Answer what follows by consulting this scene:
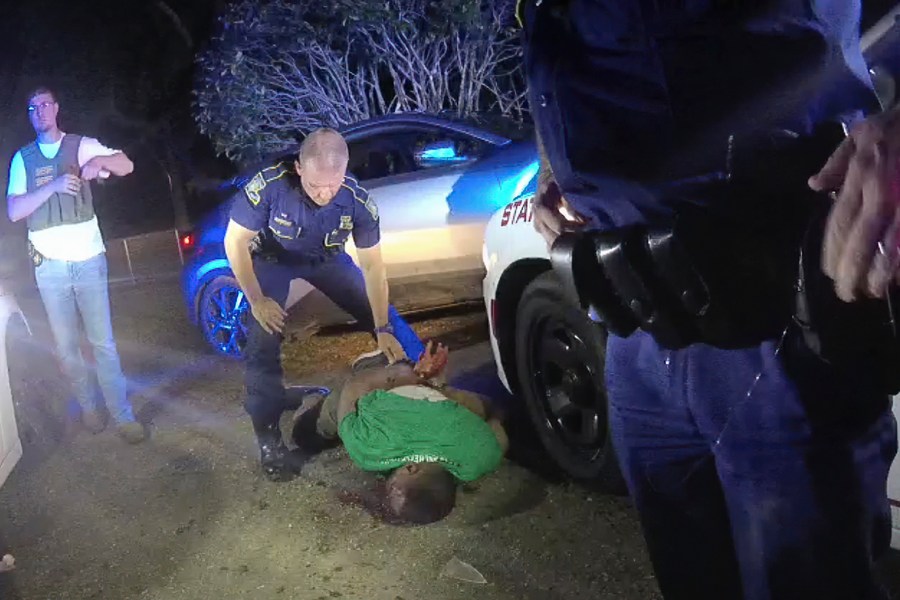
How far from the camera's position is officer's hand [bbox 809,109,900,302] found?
962 mm

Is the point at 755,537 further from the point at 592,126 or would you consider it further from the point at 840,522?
the point at 592,126

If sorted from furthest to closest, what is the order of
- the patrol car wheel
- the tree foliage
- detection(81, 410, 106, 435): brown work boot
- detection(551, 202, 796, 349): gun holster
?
the tree foliage
the patrol car wheel
detection(81, 410, 106, 435): brown work boot
detection(551, 202, 796, 349): gun holster

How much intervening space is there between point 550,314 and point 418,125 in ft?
9.72

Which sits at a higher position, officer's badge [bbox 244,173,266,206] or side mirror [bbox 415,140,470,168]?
officer's badge [bbox 244,173,266,206]

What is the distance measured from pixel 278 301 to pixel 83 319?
1.24 meters

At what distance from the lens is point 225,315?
6410mm

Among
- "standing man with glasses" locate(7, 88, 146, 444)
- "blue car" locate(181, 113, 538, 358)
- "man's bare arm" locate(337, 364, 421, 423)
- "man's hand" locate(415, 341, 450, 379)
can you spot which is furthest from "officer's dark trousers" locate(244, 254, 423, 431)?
"blue car" locate(181, 113, 538, 358)

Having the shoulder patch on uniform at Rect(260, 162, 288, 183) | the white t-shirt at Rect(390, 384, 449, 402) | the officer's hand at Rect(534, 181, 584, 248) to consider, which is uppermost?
the officer's hand at Rect(534, 181, 584, 248)

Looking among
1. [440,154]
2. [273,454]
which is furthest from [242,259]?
[440,154]

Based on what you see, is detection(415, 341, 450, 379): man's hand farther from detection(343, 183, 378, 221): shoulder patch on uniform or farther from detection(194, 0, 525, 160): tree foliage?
detection(194, 0, 525, 160): tree foliage

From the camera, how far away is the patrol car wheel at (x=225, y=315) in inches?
248

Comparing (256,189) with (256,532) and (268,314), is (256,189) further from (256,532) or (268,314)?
(256,532)

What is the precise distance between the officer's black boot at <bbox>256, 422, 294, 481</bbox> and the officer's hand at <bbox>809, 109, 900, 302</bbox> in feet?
11.5

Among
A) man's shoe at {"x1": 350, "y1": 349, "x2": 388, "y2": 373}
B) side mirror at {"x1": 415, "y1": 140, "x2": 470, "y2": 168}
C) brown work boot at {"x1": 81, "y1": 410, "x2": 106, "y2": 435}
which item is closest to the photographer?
man's shoe at {"x1": 350, "y1": 349, "x2": 388, "y2": 373}
